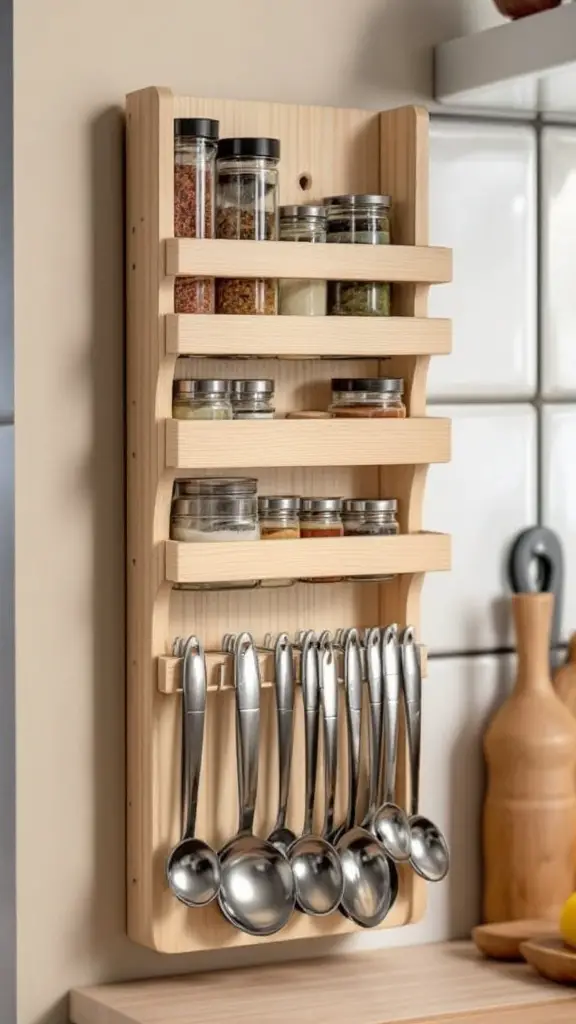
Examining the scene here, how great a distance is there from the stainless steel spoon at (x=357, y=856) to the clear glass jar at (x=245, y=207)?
0.27m

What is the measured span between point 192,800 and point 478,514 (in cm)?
37

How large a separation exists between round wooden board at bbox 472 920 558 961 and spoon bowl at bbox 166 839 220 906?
24 cm

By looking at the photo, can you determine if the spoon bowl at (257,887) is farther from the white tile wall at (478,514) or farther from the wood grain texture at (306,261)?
the wood grain texture at (306,261)

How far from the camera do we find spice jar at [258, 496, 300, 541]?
1.33 m

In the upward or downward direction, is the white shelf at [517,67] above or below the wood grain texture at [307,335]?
above

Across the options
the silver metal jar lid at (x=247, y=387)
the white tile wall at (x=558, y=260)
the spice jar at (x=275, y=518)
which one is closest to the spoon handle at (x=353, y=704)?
the spice jar at (x=275, y=518)

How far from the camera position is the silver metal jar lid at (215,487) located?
1.29 meters

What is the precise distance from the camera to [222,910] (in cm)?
131

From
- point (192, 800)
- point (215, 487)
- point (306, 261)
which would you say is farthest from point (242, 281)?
point (192, 800)

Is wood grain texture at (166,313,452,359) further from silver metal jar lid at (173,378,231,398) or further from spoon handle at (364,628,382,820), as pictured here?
spoon handle at (364,628,382,820)

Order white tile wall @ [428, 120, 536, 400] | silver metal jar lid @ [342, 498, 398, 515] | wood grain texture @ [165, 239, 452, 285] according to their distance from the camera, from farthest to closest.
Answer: white tile wall @ [428, 120, 536, 400], silver metal jar lid @ [342, 498, 398, 515], wood grain texture @ [165, 239, 452, 285]

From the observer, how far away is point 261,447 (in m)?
1.30

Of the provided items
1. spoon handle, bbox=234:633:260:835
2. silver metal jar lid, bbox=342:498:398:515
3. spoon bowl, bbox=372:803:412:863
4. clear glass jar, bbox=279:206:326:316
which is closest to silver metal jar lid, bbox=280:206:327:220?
clear glass jar, bbox=279:206:326:316

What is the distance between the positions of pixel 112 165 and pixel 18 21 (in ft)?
0.41
